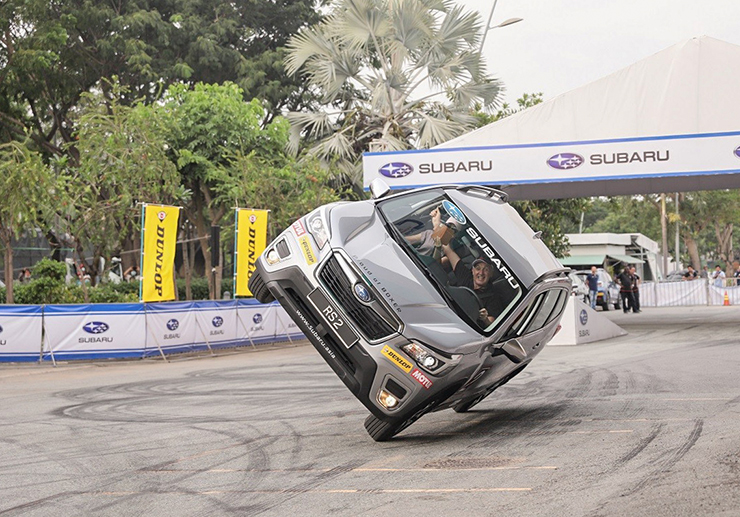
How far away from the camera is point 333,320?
8.38 metres

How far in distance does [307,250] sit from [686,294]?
122 ft

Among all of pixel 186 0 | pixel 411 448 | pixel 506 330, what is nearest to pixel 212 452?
pixel 411 448

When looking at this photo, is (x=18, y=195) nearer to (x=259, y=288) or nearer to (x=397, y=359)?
(x=259, y=288)

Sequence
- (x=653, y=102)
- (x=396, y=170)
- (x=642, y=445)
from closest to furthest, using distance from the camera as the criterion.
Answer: (x=642, y=445)
(x=653, y=102)
(x=396, y=170)

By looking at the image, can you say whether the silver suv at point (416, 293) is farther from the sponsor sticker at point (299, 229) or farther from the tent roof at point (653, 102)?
the tent roof at point (653, 102)

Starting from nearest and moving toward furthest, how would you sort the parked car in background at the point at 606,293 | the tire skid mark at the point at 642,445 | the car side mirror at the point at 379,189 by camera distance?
1. the tire skid mark at the point at 642,445
2. the car side mirror at the point at 379,189
3. the parked car in background at the point at 606,293

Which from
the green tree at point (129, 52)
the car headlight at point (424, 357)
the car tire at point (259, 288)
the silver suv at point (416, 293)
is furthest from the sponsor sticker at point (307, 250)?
the green tree at point (129, 52)

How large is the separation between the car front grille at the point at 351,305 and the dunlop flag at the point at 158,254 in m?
13.8

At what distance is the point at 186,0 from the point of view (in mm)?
43938

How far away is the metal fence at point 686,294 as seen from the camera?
41.9 m

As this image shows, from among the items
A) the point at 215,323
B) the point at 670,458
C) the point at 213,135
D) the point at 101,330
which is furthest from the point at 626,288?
the point at 670,458

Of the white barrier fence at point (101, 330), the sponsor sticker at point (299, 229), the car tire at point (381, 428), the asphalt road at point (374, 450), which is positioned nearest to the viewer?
the asphalt road at point (374, 450)

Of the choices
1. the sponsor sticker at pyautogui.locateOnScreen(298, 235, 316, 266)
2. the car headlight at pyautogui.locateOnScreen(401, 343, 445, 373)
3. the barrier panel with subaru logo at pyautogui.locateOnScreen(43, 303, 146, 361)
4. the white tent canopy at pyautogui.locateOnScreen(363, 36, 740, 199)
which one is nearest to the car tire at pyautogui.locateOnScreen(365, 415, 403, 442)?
the car headlight at pyautogui.locateOnScreen(401, 343, 445, 373)

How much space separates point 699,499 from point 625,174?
1806 centimetres
